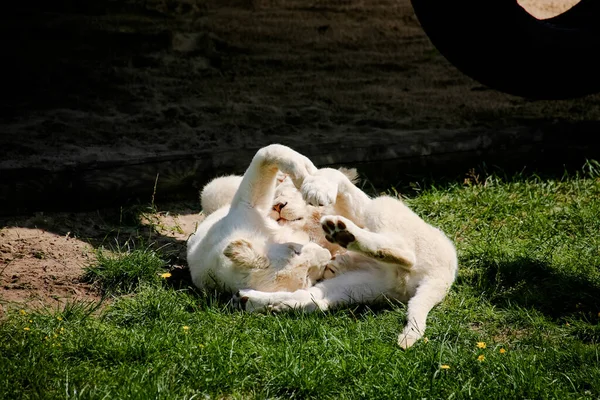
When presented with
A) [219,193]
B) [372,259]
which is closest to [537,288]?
[372,259]

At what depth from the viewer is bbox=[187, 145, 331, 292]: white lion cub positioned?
4.48 m

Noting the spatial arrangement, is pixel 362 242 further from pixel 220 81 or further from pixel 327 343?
pixel 220 81

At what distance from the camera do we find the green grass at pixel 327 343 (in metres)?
3.57

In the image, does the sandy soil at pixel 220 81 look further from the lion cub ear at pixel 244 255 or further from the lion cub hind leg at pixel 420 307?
the lion cub hind leg at pixel 420 307

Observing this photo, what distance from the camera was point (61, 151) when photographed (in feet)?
20.7

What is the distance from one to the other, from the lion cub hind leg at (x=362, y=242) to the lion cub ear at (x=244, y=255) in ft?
1.36

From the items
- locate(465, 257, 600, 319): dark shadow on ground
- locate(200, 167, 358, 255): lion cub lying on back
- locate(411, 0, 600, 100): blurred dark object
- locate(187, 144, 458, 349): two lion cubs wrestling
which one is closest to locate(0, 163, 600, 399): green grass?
locate(465, 257, 600, 319): dark shadow on ground

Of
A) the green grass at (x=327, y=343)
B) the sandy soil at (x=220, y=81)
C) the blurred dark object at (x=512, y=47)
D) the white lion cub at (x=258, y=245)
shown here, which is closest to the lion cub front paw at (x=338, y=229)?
the white lion cub at (x=258, y=245)

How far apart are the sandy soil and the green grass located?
170 centimetres

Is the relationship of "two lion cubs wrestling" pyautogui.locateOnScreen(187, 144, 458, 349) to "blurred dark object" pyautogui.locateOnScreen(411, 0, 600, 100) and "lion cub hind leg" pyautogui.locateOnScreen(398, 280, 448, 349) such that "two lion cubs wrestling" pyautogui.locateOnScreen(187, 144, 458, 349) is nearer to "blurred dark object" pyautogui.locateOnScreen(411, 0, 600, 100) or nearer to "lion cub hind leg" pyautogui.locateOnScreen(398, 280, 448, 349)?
"lion cub hind leg" pyautogui.locateOnScreen(398, 280, 448, 349)

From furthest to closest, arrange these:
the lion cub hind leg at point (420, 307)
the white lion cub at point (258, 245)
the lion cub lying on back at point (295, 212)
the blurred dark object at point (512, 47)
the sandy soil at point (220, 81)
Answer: the sandy soil at point (220, 81) < the blurred dark object at point (512, 47) < the lion cub lying on back at point (295, 212) < the white lion cub at point (258, 245) < the lion cub hind leg at point (420, 307)

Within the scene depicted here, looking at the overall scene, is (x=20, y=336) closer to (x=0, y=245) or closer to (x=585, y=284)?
(x=0, y=245)

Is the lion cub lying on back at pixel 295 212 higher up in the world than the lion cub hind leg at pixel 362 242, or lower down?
lower down

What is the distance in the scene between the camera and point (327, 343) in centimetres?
398
